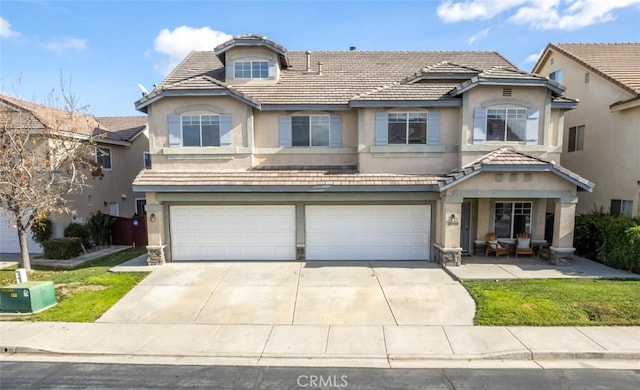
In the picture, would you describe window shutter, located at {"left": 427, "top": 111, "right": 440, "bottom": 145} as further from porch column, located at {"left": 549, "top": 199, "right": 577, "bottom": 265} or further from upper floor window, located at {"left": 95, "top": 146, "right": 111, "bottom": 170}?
upper floor window, located at {"left": 95, "top": 146, "right": 111, "bottom": 170}

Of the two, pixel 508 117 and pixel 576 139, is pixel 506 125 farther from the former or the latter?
pixel 576 139

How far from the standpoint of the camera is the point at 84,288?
9945mm

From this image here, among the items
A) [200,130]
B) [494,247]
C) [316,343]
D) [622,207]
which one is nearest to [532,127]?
[494,247]

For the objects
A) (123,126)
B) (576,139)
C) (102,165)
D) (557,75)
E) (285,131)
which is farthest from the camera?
(123,126)

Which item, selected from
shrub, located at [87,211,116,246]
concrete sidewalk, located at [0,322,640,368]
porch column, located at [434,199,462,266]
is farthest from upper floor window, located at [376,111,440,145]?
shrub, located at [87,211,116,246]

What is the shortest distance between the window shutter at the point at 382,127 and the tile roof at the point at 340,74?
0.66 meters

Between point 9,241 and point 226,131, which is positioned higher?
point 226,131

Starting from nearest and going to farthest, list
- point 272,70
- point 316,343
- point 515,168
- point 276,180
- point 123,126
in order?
point 316,343
point 515,168
point 276,180
point 272,70
point 123,126

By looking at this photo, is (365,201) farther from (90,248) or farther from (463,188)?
(90,248)

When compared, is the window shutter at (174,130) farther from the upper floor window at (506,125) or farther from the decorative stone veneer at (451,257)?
the upper floor window at (506,125)

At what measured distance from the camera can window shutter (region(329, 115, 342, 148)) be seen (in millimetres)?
Answer: 13367

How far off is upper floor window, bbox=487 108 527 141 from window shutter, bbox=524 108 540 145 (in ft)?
0.36

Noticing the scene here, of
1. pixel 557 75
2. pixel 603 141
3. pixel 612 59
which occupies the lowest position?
pixel 603 141

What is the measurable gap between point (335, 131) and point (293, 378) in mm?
9639
